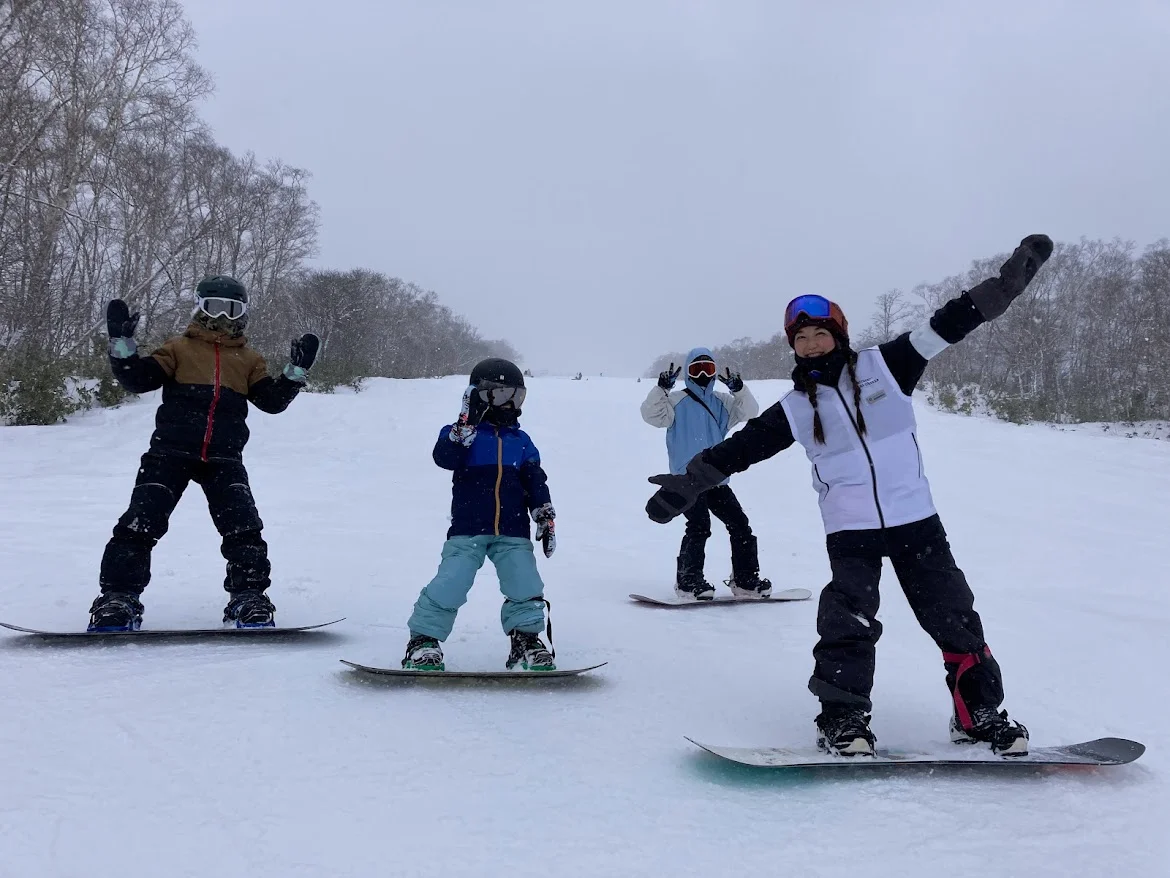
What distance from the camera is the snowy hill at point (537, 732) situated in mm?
1802

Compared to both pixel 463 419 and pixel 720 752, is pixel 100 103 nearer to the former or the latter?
pixel 463 419

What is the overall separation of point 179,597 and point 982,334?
2346 inches

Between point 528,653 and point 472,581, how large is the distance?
1.39 ft

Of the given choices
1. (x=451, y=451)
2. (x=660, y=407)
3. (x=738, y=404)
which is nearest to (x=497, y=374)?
(x=451, y=451)

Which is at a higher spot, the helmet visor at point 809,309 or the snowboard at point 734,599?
the helmet visor at point 809,309

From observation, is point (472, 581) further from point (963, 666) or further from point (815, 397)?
point (963, 666)

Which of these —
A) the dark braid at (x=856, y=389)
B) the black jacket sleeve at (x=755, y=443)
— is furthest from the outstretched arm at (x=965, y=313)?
the black jacket sleeve at (x=755, y=443)

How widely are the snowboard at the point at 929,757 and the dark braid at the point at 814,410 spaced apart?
114 cm

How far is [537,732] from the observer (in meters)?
2.61

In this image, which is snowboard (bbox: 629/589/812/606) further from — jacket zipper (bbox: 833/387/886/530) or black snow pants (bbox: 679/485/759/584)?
jacket zipper (bbox: 833/387/886/530)

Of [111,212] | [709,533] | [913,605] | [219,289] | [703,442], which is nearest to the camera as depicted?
[913,605]

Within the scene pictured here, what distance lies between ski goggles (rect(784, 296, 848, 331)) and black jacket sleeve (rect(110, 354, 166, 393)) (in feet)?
10.1

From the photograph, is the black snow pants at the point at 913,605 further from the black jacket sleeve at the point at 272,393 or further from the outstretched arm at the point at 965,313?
the black jacket sleeve at the point at 272,393

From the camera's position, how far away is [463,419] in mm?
3604
